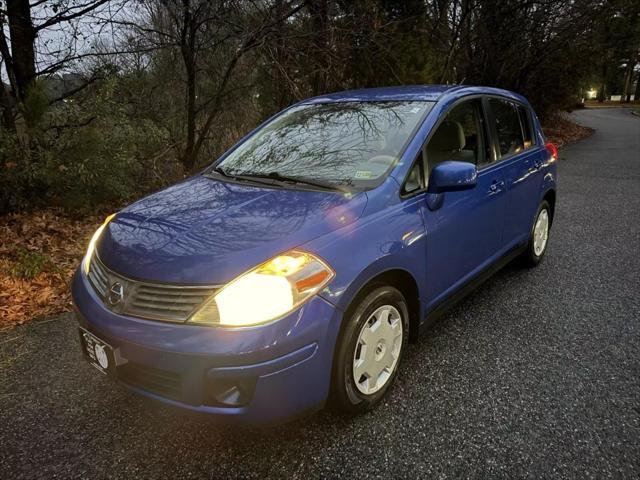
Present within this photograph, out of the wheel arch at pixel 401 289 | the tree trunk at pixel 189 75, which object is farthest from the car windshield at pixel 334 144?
the tree trunk at pixel 189 75

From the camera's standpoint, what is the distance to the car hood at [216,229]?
6.44 ft

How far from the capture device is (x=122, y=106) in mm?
5992

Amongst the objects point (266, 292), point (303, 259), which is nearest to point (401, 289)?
point (303, 259)

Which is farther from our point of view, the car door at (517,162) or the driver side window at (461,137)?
the car door at (517,162)

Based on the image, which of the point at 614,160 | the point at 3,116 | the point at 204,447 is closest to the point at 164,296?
the point at 204,447

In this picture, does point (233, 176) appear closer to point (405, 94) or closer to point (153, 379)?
point (405, 94)

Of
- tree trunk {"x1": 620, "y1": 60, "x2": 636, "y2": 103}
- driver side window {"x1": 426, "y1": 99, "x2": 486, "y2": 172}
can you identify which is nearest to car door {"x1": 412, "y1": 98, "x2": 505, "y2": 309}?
driver side window {"x1": 426, "y1": 99, "x2": 486, "y2": 172}

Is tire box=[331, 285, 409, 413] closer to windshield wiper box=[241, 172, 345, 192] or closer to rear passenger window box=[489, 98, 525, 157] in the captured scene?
windshield wiper box=[241, 172, 345, 192]

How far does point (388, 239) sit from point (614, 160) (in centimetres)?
1171

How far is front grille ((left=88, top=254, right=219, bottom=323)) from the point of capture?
6.19 ft

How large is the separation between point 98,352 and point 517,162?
3192 millimetres

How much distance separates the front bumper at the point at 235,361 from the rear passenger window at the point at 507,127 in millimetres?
2308

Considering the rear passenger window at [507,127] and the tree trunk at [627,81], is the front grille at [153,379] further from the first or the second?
the tree trunk at [627,81]

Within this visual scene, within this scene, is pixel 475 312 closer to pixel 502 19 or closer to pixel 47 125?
pixel 47 125
